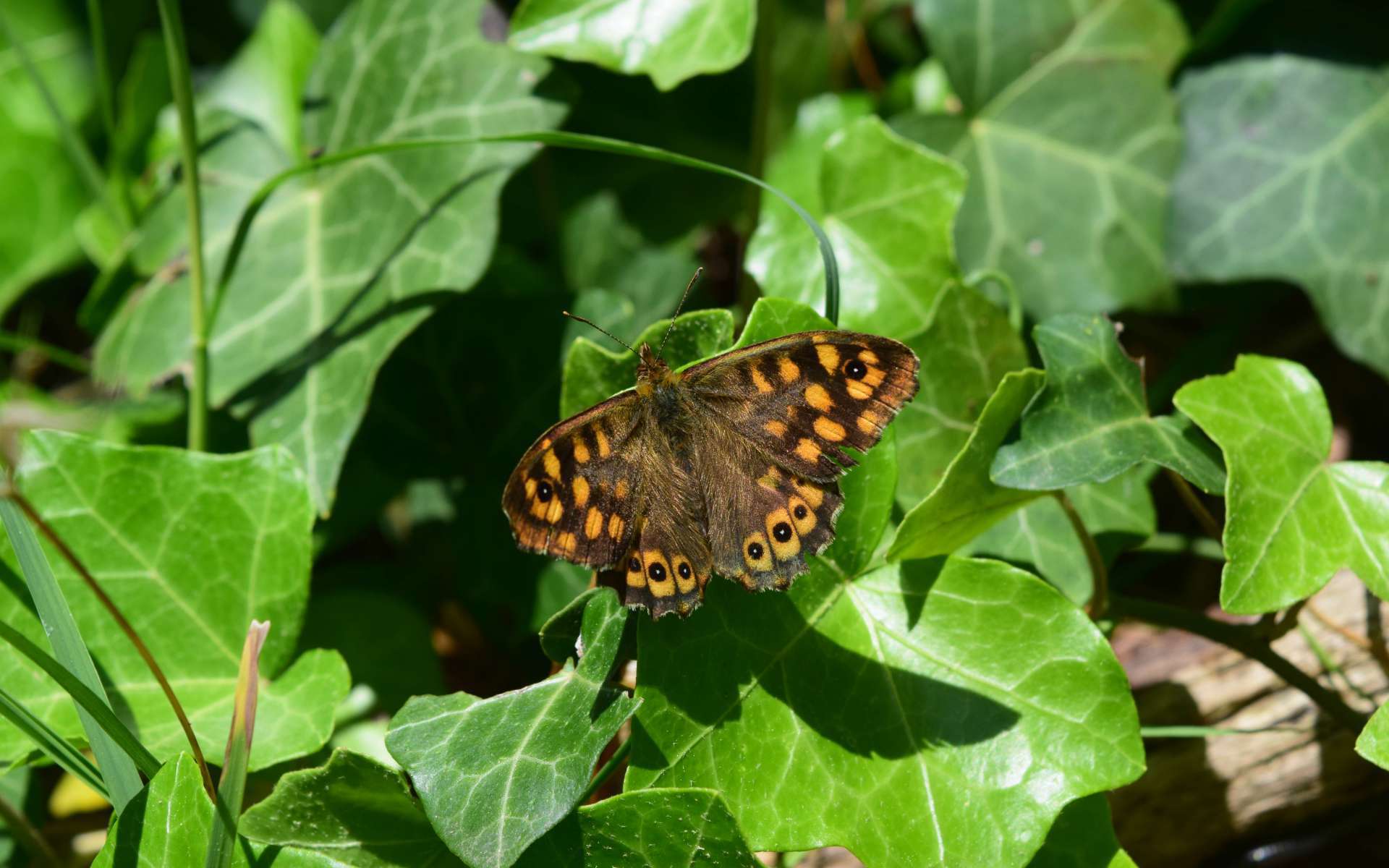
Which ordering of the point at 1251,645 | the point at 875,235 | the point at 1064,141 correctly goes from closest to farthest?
the point at 1251,645, the point at 875,235, the point at 1064,141

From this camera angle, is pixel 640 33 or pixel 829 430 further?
pixel 640 33

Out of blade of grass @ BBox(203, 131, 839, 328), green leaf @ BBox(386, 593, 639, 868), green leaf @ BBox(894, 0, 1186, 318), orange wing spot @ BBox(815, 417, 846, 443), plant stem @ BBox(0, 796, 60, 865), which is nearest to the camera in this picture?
green leaf @ BBox(386, 593, 639, 868)

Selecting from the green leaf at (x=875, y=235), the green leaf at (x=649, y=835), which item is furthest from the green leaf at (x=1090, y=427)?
the green leaf at (x=649, y=835)

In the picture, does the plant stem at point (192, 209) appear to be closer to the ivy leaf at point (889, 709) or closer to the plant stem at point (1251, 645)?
the ivy leaf at point (889, 709)

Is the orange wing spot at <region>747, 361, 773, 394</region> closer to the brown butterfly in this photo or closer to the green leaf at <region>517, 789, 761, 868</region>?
the brown butterfly

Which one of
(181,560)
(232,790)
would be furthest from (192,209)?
(232,790)

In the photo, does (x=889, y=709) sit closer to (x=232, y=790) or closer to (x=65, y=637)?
(x=232, y=790)

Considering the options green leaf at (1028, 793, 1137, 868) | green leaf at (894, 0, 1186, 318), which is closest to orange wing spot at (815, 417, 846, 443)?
green leaf at (1028, 793, 1137, 868)
